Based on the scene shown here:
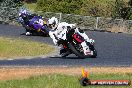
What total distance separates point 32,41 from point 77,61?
10.4 m

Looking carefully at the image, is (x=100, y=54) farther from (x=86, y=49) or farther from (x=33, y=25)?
(x=33, y=25)

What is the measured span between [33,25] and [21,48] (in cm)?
710

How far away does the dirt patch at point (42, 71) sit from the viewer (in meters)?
15.5

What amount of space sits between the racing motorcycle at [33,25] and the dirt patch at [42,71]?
14.8 m

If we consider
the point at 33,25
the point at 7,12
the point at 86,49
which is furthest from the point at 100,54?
the point at 7,12

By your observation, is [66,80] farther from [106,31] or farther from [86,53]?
[106,31]

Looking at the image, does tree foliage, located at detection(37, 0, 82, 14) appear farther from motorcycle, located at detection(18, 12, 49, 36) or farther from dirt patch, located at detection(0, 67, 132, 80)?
dirt patch, located at detection(0, 67, 132, 80)

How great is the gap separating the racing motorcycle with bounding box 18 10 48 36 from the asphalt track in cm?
59

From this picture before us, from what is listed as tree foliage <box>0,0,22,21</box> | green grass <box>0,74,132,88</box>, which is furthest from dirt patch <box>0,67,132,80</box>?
tree foliage <box>0,0,22,21</box>

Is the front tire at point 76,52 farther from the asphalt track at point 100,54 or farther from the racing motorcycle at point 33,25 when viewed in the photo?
the racing motorcycle at point 33,25

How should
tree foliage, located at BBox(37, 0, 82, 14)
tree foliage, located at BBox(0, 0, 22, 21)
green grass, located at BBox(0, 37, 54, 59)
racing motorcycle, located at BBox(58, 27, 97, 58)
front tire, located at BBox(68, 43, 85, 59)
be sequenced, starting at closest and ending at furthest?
racing motorcycle, located at BBox(58, 27, 97, 58)
front tire, located at BBox(68, 43, 85, 59)
green grass, located at BBox(0, 37, 54, 59)
tree foliage, located at BBox(0, 0, 22, 21)
tree foliage, located at BBox(37, 0, 82, 14)

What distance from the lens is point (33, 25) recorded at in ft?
107

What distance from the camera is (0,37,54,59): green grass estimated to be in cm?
2383

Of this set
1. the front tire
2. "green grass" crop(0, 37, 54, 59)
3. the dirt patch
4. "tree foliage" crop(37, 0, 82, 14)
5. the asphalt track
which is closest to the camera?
the dirt patch
